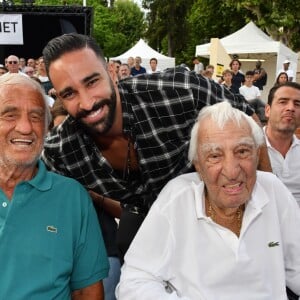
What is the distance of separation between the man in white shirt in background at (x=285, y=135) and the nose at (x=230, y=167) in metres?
1.40

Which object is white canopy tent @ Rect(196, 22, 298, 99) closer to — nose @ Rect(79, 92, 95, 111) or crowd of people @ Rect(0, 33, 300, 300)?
crowd of people @ Rect(0, 33, 300, 300)

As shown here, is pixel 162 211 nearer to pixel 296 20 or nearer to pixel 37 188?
pixel 37 188

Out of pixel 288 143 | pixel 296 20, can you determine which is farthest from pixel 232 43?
pixel 288 143

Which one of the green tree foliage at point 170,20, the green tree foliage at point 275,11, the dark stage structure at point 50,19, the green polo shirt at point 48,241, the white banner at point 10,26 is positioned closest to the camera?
the green polo shirt at point 48,241

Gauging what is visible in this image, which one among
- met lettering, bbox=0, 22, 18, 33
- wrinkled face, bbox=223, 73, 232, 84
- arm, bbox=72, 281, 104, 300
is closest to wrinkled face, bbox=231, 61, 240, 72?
wrinkled face, bbox=223, 73, 232, 84

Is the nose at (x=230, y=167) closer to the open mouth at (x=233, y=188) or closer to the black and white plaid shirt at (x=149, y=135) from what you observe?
the open mouth at (x=233, y=188)

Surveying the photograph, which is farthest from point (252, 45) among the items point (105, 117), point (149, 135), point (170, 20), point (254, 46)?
point (170, 20)

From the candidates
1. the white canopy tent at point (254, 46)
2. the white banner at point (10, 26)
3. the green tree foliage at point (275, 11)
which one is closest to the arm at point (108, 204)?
the white banner at point (10, 26)

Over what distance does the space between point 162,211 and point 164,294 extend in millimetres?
337

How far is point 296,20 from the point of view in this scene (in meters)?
20.9

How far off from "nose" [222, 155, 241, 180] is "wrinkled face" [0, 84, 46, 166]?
813 millimetres

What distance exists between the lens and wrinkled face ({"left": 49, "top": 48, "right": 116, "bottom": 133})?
211 cm

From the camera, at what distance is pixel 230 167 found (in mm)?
1934

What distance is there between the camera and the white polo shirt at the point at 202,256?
1.94 metres
